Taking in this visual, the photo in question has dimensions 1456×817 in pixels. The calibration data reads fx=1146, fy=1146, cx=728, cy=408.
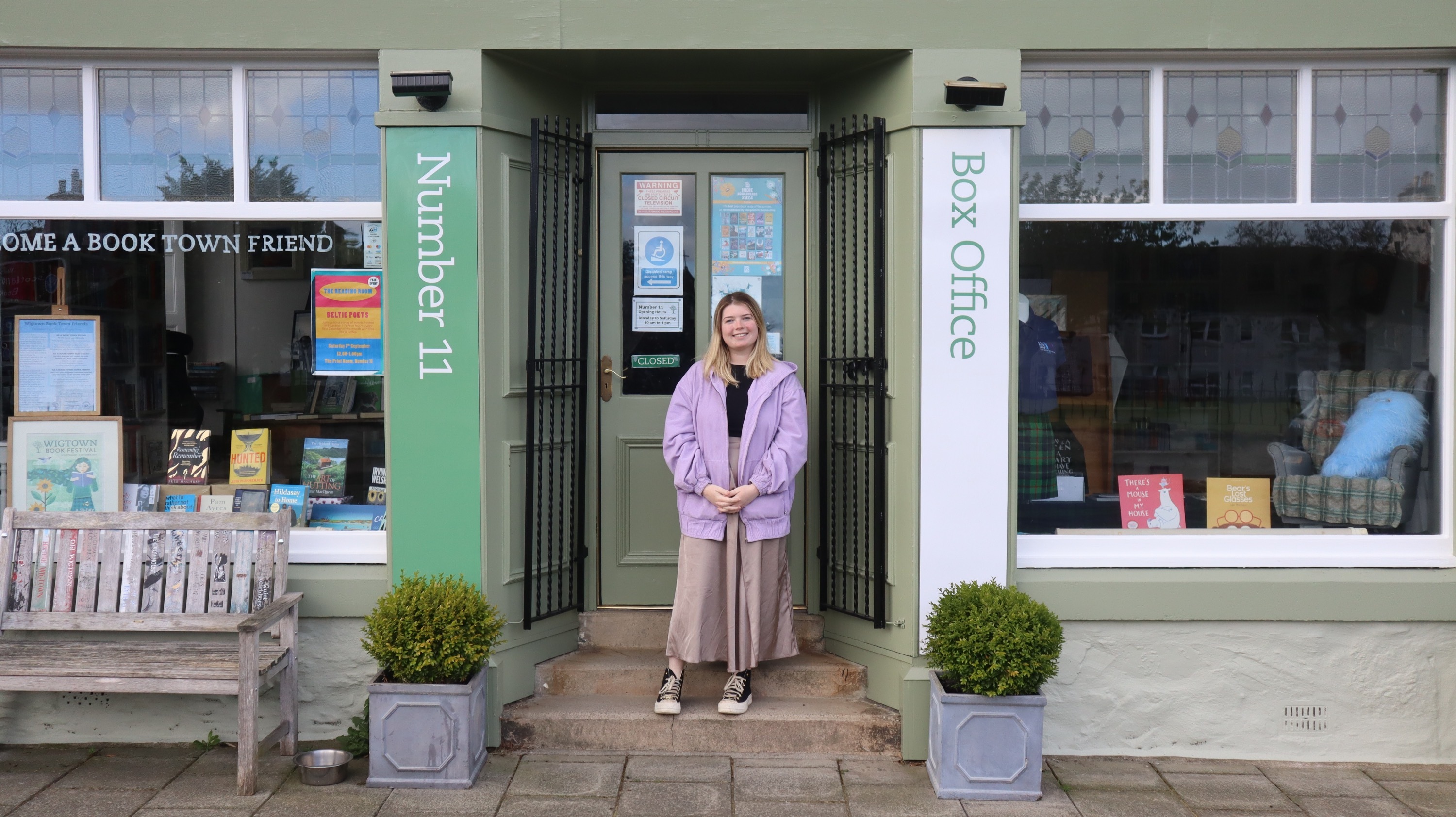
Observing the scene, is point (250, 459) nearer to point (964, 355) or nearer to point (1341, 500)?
point (964, 355)

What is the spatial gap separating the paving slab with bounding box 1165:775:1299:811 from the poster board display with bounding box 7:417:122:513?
5.02 metres

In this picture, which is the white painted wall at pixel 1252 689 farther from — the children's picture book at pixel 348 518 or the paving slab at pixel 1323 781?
the children's picture book at pixel 348 518

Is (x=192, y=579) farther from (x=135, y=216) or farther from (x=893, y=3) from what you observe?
(x=893, y=3)

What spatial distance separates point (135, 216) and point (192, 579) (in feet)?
5.71

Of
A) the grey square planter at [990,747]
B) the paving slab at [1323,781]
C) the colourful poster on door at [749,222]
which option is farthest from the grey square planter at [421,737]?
the paving slab at [1323,781]

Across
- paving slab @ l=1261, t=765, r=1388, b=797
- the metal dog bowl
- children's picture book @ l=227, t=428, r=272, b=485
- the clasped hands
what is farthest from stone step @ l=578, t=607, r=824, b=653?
paving slab @ l=1261, t=765, r=1388, b=797

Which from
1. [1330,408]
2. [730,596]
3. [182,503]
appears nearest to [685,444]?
[730,596]

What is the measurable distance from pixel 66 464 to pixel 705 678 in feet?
10.6

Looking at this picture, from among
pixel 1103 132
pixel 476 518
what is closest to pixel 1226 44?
pixel 1103 132

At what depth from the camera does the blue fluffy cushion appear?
17.7 feet

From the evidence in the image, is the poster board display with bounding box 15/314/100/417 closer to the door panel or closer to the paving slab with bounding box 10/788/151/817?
the paving slab with bounding box 10/788/151/817

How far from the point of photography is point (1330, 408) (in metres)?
5.48

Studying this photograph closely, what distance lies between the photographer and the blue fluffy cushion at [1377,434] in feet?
17.7

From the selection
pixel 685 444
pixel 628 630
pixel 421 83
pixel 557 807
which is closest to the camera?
pixel 557 807
